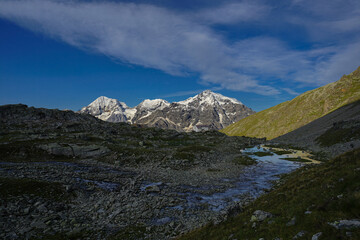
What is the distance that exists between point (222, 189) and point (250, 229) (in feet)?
59.3

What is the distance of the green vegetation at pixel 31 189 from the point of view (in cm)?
2048

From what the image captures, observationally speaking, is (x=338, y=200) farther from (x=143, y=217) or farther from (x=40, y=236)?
(x=40, y=236)

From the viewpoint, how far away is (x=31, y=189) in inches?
865

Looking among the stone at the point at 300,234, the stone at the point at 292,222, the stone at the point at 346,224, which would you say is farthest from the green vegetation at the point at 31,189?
the stone at the point at 346,224

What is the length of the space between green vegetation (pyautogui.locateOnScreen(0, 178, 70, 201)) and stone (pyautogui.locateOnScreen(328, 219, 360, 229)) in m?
26.0

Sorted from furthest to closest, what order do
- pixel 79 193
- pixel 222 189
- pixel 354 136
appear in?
pixel 354 136 < pixel 222 189 < pixel 79 193

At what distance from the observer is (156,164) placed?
46188 millimetres

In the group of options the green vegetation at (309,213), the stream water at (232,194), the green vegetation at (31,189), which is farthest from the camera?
the stream water at (232,194)

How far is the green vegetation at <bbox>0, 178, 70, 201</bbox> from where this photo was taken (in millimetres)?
20484

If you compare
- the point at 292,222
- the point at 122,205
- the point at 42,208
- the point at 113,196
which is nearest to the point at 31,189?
the point at 42,208

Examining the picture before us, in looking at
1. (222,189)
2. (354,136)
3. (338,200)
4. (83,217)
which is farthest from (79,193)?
(354,136)

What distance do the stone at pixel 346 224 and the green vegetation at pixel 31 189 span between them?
26025 mm

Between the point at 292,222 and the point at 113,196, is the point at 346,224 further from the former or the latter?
the point at 113,196

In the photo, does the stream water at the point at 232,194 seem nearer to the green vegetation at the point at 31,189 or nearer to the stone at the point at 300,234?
the stone at the point at 300,234
